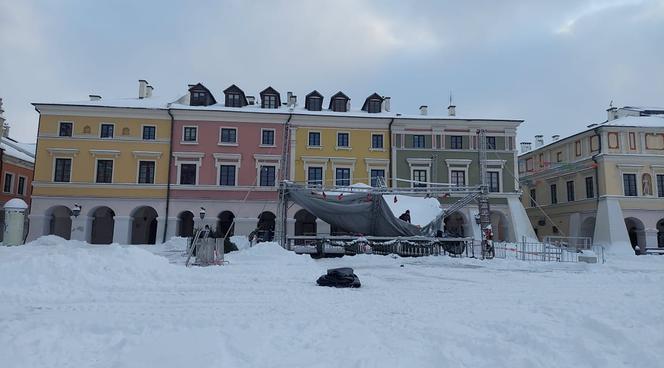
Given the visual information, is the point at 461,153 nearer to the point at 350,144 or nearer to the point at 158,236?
the point at 350,144

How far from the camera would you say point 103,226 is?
34969 mm

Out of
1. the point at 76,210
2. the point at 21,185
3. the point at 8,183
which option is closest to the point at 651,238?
the point at 76,210

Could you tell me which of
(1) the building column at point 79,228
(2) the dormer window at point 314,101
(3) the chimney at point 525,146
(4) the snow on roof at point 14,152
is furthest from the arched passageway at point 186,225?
(3) the chimney at point 525,146

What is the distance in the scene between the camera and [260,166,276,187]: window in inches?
1308

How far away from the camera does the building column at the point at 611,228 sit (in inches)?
1270

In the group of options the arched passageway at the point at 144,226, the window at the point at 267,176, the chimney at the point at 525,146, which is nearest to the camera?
the window at the point at 267,176

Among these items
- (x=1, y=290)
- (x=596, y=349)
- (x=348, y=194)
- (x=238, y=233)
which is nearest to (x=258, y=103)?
(x=238, y=233)

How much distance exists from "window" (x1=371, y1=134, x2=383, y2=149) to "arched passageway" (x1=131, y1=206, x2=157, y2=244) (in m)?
17.3

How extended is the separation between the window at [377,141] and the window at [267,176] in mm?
7641

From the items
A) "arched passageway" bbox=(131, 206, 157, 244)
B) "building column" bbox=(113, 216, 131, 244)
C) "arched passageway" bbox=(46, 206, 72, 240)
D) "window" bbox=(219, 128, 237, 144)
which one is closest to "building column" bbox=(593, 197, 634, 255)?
"window" bbox=(219, 128, 237, 144)

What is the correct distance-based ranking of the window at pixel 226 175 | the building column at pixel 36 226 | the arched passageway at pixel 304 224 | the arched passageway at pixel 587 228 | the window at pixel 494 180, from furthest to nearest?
1. the arched passageway at pixel 587 228
2. the arched passageway at pixel 304 224
3. the window at pixel 494 180
4. the window at pixel 226 175
5. the building column at pixel 36 226

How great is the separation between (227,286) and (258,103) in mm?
28070

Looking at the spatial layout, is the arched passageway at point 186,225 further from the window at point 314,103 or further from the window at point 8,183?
the window at point 8,183

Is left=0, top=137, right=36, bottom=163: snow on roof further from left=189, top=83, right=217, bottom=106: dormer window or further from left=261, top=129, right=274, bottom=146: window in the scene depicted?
left=261, top=129, right=274, bottom=146: window
